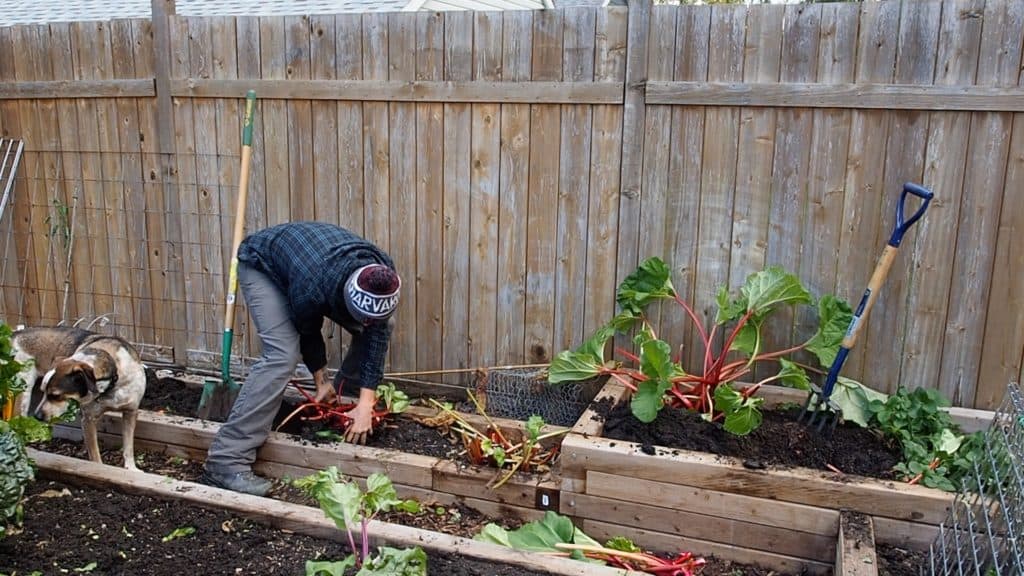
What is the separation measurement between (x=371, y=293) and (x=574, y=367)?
112 centimetres

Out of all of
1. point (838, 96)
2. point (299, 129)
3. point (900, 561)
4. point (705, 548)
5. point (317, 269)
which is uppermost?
point (838, 96)

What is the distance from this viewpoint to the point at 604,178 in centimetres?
393

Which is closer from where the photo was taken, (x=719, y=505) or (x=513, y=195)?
(x=719, y=505)

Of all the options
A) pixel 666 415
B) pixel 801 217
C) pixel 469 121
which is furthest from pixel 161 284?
pixel 801 217

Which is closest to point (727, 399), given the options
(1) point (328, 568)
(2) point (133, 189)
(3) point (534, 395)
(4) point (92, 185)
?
(3) point (534, 395)

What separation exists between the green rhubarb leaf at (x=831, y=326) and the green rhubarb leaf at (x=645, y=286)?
69 cm

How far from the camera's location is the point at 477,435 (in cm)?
365

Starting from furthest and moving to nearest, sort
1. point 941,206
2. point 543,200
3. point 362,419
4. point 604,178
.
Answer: point 543,200 → point 604,178 → point 362,419 → point 941,206

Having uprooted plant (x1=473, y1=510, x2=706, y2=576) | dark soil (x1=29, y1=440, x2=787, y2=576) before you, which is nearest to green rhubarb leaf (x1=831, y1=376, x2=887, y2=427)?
dark soil (x1=29, y1=440, x2=787, y2=576)

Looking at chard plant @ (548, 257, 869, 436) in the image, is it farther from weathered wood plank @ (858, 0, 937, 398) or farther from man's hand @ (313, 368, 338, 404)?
man's hand @ (313, 368, 338, 404)

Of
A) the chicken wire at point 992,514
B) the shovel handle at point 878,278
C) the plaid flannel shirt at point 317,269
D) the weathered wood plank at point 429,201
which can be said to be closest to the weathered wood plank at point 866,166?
the shovel handle at point 878,278

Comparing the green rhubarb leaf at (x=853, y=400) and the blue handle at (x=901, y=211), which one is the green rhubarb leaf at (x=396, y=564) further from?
the blue handle at (x=901, y=211)

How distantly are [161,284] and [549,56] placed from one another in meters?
2.85

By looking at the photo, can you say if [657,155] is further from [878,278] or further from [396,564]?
[396,564]
